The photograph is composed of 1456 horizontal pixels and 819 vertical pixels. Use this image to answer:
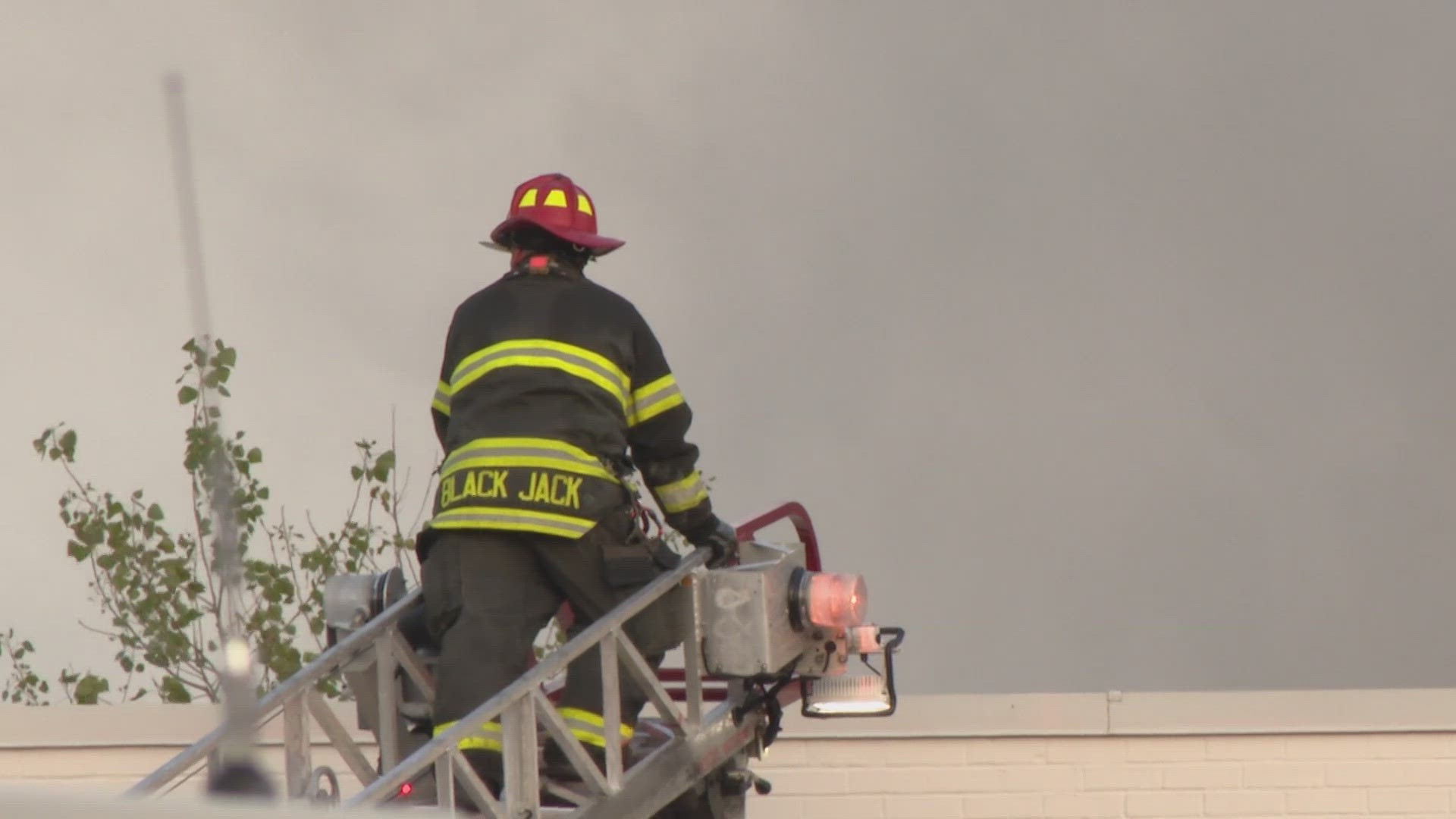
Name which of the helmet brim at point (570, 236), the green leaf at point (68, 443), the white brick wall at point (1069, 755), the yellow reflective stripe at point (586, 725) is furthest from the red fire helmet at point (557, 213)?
the green leaf at point (68, 443)

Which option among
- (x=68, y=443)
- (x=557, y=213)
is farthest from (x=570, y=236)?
(x=68, y=443)

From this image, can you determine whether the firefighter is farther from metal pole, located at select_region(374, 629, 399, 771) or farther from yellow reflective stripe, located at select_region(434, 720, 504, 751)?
metal pole, located at select_region(374, 629, 399, 771)

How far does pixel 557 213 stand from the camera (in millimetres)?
5238

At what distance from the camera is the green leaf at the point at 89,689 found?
1255cm

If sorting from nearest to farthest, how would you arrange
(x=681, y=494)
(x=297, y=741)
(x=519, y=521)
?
(x=519, y=521)
(x=297, y=741)
(x=681, y=494)

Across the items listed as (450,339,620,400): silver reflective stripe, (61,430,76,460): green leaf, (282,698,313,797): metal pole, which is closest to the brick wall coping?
(282,698,313,797): metal pole

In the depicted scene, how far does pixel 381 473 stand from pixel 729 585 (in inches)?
291

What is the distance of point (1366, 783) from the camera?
7.38m

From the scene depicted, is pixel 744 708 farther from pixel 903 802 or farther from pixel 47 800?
pixel 47 800

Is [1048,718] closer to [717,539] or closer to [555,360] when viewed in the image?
[717,539]

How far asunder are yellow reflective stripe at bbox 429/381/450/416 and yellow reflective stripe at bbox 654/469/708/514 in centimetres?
61

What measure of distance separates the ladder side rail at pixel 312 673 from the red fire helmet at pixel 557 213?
101cm

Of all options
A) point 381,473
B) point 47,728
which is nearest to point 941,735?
point 47,728

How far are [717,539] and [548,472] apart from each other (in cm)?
65
